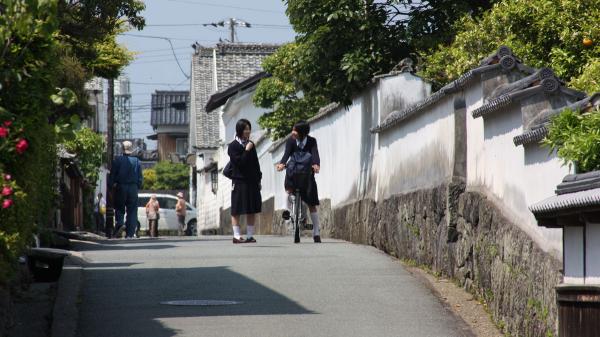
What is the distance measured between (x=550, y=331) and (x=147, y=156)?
303ft

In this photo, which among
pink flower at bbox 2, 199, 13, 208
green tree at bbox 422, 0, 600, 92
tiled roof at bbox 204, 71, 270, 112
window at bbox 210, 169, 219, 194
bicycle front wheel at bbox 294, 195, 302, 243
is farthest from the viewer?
window at bbox 210, 169, 219, 194

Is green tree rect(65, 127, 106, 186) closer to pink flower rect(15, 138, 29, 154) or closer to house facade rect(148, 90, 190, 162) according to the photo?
A: pink flower rect(15, 138, 29, 154)

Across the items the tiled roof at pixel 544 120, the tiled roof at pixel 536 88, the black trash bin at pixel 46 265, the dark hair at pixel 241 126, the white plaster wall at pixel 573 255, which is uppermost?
the dark hair at pixel 241 126

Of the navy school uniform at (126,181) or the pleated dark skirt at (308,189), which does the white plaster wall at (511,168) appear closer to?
the pleated dark skirt at (308,189)

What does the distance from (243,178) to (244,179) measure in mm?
22

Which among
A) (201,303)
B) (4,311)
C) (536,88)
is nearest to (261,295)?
(201,303)

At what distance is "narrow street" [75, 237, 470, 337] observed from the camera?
34.3 ft

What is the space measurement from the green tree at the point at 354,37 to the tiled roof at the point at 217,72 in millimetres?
33358

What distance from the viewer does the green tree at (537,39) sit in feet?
48.7

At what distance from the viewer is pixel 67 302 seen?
37.0 ft

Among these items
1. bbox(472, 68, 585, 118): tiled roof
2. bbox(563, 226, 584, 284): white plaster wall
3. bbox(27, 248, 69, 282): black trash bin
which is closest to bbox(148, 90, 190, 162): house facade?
bbox(27, 248, 69, 282): black trash bin

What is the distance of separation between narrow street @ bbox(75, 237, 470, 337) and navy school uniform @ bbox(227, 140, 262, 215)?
8.15 feet

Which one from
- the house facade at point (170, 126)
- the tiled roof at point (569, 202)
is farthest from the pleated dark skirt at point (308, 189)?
the house facade at point (170, 126)

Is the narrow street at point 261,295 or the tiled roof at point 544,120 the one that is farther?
the narrow street at point 261,295
